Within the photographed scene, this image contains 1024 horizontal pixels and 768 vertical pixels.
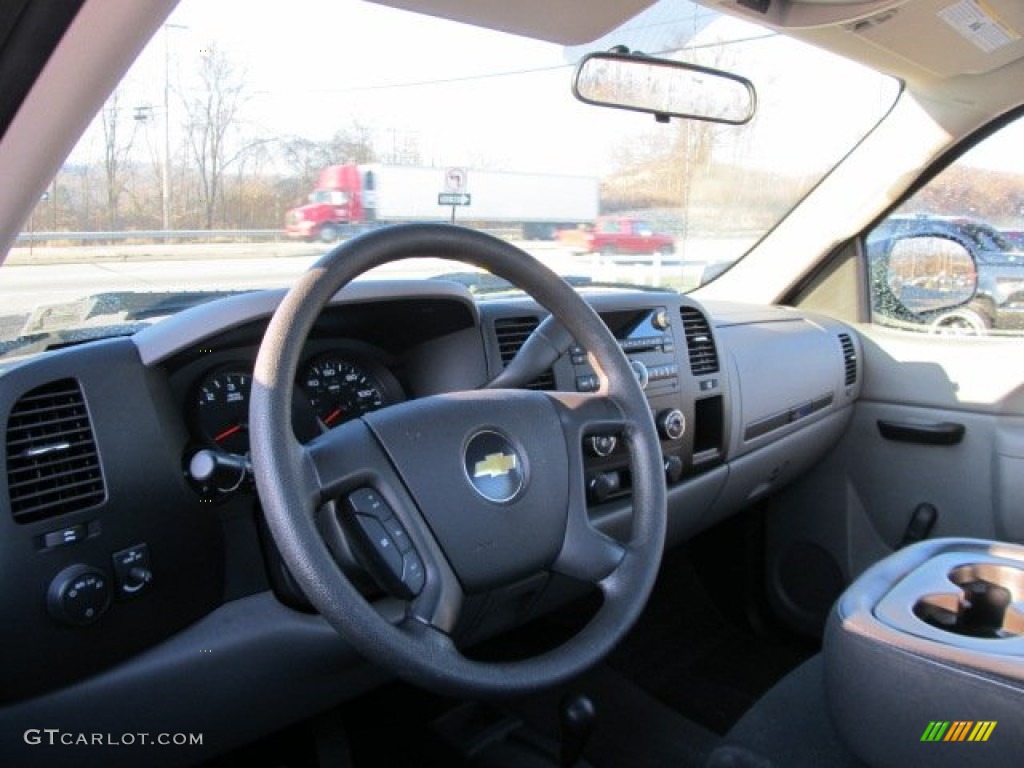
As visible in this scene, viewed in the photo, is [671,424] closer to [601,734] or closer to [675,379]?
[675,379]

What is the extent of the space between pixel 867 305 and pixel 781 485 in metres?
0.99

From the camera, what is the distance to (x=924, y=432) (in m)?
3.38

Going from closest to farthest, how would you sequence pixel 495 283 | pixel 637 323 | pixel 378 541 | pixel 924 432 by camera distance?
1. pixel 378 541
2. pixel 495 283
3. pixel 637 323
4. pixel 924 432

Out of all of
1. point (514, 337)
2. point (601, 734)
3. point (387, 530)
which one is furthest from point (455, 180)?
point (601, 734)

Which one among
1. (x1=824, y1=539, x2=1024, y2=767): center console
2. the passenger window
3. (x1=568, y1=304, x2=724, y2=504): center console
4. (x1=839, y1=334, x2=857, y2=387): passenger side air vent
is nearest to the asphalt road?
(x1=568, y1=304, x2=724, y2=504): center console

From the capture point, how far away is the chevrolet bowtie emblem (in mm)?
1496

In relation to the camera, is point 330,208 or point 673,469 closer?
point 330,208

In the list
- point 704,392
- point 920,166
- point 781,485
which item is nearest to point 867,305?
point 920,166

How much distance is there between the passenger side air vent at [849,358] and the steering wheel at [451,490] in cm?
210

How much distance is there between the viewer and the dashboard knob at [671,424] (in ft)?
8.46

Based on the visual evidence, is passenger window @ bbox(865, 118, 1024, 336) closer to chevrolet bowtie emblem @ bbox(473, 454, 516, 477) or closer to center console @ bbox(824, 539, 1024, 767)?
center console @ bbox(824, 539, 1024, 767)

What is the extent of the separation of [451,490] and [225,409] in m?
0.58

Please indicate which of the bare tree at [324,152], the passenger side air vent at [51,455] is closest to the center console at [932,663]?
the passenger side air vent at [51,455]

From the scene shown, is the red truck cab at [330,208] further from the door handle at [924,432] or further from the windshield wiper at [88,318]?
the door handle at [924,432]
